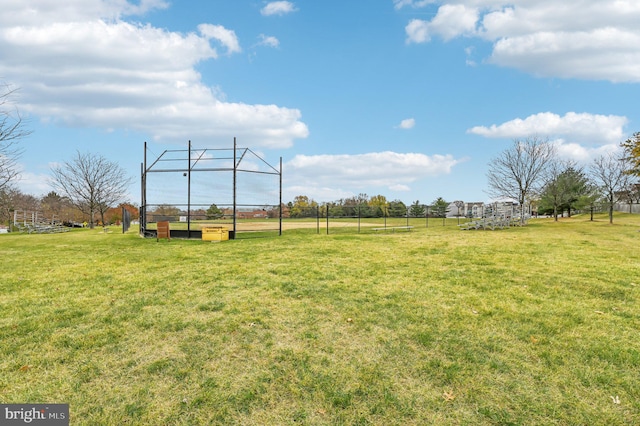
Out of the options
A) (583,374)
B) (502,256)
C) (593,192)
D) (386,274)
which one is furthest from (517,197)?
(583,374)

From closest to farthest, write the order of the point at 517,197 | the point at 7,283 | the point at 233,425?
the point at 233,425 < the point at 7,283 < the point at 517,197

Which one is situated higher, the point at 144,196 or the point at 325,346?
the point at 144,196

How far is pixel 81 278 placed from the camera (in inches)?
255

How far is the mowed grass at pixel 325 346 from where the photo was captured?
8.65 feet

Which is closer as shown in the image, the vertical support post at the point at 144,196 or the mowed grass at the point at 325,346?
→ the mowed grass at the point at 325,346

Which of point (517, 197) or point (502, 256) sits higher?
point (517, 197)

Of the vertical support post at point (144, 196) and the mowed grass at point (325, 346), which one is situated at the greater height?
the vertical support post at point (144, 196)

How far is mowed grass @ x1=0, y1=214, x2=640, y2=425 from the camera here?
2.64 metres

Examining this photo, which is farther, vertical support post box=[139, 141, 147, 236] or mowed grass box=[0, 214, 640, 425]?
vertical support post box=[139, 141, 147, 236]

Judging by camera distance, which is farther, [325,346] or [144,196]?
[144,196]

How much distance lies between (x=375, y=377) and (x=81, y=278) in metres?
5.98

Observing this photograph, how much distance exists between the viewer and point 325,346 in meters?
3.58

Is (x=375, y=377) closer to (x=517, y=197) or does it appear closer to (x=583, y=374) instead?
(x=583, y=374)

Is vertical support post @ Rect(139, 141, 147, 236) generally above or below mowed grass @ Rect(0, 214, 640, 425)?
above
